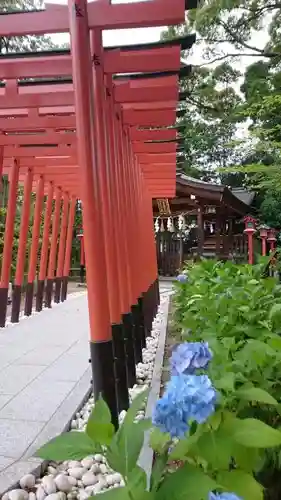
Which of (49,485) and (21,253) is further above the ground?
(21,253)

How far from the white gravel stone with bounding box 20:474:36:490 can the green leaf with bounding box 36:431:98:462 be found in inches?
57.9

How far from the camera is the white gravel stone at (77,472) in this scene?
2.49 metres

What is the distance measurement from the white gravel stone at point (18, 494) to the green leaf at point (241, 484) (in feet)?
4.47

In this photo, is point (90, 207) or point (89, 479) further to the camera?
point (90, 207)

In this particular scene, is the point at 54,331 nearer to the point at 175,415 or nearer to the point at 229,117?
the point at 175,415

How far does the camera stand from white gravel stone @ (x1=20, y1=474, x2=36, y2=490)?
2.34 metres

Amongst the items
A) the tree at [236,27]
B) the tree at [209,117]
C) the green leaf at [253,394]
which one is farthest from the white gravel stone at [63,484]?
the tree at [236,27]

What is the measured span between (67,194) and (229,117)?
7304 mm

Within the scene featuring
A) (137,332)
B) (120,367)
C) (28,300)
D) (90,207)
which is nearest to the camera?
(90,207)

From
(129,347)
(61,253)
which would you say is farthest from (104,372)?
(61,253)

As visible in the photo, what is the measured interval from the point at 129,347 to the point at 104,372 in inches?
53.1

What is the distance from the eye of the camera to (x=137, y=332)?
5238 millimetres

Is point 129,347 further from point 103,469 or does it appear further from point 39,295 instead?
point 39,295

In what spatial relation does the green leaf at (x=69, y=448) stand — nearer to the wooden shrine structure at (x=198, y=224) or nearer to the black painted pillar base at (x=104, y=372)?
the black painted pillar base at (x=104, y=372)
